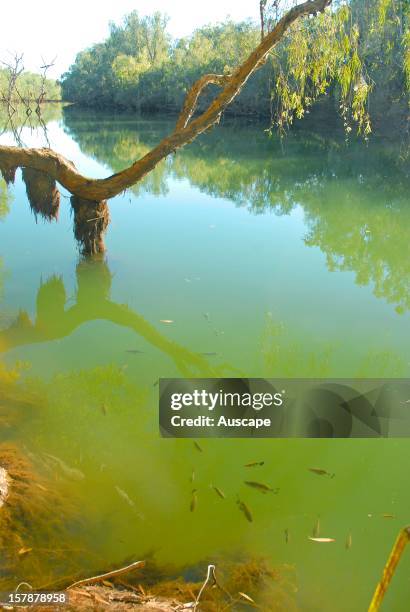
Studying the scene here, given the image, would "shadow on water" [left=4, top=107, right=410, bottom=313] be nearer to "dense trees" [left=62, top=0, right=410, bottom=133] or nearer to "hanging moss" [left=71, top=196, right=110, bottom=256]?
"hanging moss" [left=71, top=196, right=110, bottom=256]

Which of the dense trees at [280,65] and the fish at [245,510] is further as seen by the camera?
the dense trees at [280,65]

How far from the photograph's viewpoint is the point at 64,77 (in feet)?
207

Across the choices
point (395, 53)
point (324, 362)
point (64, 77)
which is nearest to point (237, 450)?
point (324, 362)

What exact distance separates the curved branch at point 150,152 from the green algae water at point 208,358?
1101mm

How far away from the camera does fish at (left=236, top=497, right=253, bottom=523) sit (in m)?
2.99

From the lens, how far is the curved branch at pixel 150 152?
20.3 ft

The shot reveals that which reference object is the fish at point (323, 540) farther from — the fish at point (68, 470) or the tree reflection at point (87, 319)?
the tree reflection at point (87, 319)

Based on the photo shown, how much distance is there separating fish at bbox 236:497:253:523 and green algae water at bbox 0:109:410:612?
27mm

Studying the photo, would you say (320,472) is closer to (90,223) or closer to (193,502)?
(193,502)

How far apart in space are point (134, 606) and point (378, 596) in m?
1.56

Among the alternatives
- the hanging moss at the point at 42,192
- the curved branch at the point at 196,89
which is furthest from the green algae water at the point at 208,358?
the curved branch at the point at 196,89

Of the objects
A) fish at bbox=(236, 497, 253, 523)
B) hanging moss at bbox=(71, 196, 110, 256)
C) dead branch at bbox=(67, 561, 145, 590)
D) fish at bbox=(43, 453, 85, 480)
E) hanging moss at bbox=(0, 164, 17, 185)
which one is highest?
hanging moss at bbox=(0, 164, 17, 185)

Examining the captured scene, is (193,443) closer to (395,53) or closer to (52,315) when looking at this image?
(52,315)

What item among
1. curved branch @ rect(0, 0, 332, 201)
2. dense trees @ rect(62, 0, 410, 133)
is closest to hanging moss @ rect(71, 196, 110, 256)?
curved branch @ rect(0, 0, 332, 201)
